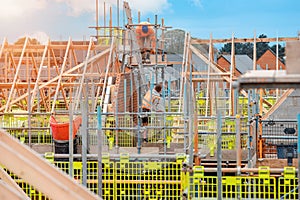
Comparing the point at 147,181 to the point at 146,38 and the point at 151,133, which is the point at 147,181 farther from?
the point at 146,38

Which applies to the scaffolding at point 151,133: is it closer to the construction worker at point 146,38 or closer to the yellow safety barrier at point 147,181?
the yellow safety barrier at point 147,181

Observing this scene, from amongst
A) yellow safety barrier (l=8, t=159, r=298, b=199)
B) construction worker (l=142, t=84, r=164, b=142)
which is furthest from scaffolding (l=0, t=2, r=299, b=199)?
construction worker (l=142, t=84, r=164, b=142)

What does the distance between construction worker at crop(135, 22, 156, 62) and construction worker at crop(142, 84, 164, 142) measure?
119 centimetres

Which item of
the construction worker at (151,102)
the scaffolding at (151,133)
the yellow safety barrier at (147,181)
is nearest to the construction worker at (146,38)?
the scaffolding at (151,133)

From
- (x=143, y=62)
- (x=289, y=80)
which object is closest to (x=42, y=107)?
(x=143, y=62)

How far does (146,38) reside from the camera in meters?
19.5

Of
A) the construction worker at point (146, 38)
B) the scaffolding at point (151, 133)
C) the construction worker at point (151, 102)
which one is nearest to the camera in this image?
the scaffolding at point (151, 133)

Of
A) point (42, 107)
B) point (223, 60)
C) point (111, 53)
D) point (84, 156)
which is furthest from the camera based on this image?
point (223, 60)

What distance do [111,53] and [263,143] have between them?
8065 millimetres

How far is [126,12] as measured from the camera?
21672mm

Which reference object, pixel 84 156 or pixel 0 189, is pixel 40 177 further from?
pixel 84 156

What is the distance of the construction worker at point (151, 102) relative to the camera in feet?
52.5

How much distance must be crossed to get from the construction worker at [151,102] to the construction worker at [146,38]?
1.19 metres

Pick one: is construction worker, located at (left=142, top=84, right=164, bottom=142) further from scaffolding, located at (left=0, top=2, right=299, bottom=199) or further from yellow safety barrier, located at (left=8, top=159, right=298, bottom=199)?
yellow safety barrier, located at (left=8, top=159, right=298, bottom=199)
